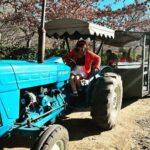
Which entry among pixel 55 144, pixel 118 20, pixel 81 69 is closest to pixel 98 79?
pixel 81 69

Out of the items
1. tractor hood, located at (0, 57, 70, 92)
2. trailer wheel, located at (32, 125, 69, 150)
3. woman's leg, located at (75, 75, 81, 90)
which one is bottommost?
trailer wheel, located at (32, 125, 69, 150)

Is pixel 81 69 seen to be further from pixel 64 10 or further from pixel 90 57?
pixel 64 10

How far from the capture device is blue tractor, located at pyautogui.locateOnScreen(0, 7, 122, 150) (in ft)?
14.4

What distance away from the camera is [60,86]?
20.1ft

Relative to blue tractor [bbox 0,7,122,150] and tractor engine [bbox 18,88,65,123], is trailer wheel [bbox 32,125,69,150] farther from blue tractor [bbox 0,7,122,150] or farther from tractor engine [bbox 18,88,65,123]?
tractor engine [bbox 18,88,65,123]

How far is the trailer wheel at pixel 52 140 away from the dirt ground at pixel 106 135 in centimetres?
105

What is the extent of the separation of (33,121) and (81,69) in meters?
2.37

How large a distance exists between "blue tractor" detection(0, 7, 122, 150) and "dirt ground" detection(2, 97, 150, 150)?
29 cm

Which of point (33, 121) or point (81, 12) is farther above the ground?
point (81, 12)

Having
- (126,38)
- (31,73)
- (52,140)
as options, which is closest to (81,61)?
(31,73)

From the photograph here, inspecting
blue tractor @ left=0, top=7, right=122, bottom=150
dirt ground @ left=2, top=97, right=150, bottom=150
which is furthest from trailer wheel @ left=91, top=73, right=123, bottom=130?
dirt ground @ left=2, top=97, right=150, bottom=150

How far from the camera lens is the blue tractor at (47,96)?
14.4 feet

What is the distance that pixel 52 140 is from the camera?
14.4 ft

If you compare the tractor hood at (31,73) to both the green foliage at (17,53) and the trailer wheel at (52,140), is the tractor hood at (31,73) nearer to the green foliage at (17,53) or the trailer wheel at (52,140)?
the trailer wheel at (52,140)
